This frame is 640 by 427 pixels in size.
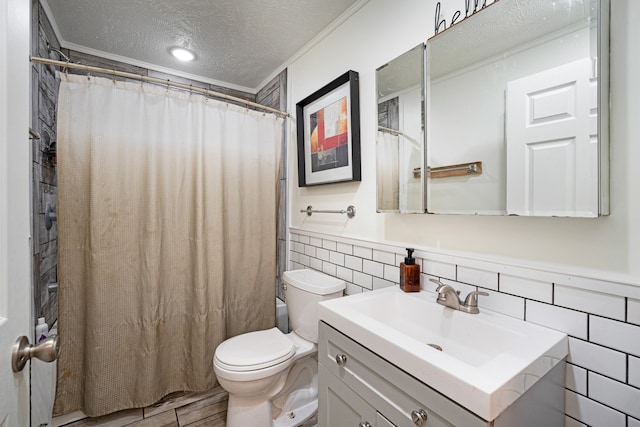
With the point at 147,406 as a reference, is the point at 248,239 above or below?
above

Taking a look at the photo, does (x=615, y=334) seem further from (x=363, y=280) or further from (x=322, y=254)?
(x=322, y=254)

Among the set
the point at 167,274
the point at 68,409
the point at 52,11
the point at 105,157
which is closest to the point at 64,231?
the point at 105,157

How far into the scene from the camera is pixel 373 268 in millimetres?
1477

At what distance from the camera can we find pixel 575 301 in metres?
0.82

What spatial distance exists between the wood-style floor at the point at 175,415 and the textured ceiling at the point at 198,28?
2.31 meters

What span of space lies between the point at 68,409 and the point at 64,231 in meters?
0.98

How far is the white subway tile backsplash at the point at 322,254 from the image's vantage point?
1.84m

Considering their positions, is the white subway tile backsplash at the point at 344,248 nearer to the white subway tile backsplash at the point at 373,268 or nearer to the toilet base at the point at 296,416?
the white subway tile backsplash at the point at 373,268

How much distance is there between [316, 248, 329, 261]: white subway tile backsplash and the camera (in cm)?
184

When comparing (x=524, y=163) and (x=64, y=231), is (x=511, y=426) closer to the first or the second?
(x=524, y=163)

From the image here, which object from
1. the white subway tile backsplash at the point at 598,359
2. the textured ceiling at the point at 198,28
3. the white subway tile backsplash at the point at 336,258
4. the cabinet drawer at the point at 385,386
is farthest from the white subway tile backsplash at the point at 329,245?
the textured ceiling at the point at 198,28

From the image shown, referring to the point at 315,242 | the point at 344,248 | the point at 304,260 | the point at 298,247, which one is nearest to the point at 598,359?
the point at 344,248

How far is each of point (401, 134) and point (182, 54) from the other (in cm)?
178

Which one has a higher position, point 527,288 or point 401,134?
point 401,134
